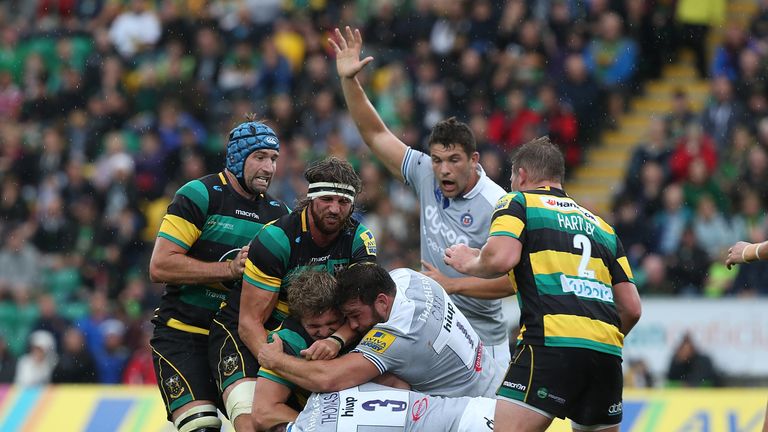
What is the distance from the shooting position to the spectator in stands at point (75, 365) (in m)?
15.5

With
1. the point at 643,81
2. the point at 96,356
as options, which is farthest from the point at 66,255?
the point at 643,81

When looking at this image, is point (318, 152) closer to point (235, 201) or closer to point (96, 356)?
point (96, 356)

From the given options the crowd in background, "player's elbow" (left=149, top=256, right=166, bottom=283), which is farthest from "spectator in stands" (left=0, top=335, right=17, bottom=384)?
"player's elbow" (left=149, top=256, right=166, bottom=283)

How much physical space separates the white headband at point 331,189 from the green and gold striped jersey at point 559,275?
0.92 m

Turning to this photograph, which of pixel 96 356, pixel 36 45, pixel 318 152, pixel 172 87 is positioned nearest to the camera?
pixel 96 356

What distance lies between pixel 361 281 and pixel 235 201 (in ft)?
4.35

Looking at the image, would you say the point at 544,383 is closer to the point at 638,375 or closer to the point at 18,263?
the point at 638,375

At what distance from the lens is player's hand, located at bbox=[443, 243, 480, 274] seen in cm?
725

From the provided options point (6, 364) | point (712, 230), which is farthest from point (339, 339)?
point (6, 364)

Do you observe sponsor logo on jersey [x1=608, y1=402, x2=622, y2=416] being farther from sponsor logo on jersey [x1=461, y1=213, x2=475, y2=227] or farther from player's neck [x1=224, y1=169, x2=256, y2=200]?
player's neck [x1=224, y1=169, x2=256, y2=200]

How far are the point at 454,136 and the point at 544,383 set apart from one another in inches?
91.2

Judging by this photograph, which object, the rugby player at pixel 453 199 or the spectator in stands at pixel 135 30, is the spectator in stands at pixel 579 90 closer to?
the spectator in stands at pixel 135 30

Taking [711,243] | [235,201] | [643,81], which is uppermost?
[643,81]

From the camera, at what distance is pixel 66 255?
18.2 m
